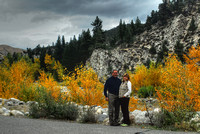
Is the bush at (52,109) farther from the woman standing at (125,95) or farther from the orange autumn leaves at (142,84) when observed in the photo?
the woman standing at (125,95)

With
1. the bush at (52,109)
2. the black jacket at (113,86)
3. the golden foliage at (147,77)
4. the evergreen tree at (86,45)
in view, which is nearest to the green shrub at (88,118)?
the bush at (52,109)

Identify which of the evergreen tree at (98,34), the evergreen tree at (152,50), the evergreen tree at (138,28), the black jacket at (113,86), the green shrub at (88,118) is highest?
the evergreen tree at (138,28)

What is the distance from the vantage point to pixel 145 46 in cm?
7588

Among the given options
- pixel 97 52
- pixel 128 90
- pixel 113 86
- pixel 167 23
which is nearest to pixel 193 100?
pixel 128 90

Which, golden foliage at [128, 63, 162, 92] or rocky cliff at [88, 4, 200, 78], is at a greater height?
rocky cliff at [88, 4, 200, 78]

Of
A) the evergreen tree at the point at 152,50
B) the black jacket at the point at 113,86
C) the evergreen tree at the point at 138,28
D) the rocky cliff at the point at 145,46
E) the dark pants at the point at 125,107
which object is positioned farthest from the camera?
the evergreen tree at the point at 138,28

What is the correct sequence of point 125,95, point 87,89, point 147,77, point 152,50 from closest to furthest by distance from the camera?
point 125,95
point 87,89
point 147,77
point 152,50

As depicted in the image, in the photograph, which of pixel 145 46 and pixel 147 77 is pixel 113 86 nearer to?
pixel 147 77

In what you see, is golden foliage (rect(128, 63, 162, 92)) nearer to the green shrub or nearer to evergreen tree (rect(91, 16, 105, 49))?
the green shrub

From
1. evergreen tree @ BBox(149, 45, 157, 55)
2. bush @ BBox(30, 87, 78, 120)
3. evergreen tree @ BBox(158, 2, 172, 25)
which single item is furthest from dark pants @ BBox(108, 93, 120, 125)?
evergreen tree @ BBox(158, 2, 172, 25)

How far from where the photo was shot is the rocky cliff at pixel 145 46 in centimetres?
5450

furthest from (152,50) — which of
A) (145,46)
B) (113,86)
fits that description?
(113,86)

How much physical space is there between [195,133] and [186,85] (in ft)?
8.27

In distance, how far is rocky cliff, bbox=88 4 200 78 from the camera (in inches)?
Answer: 2146
